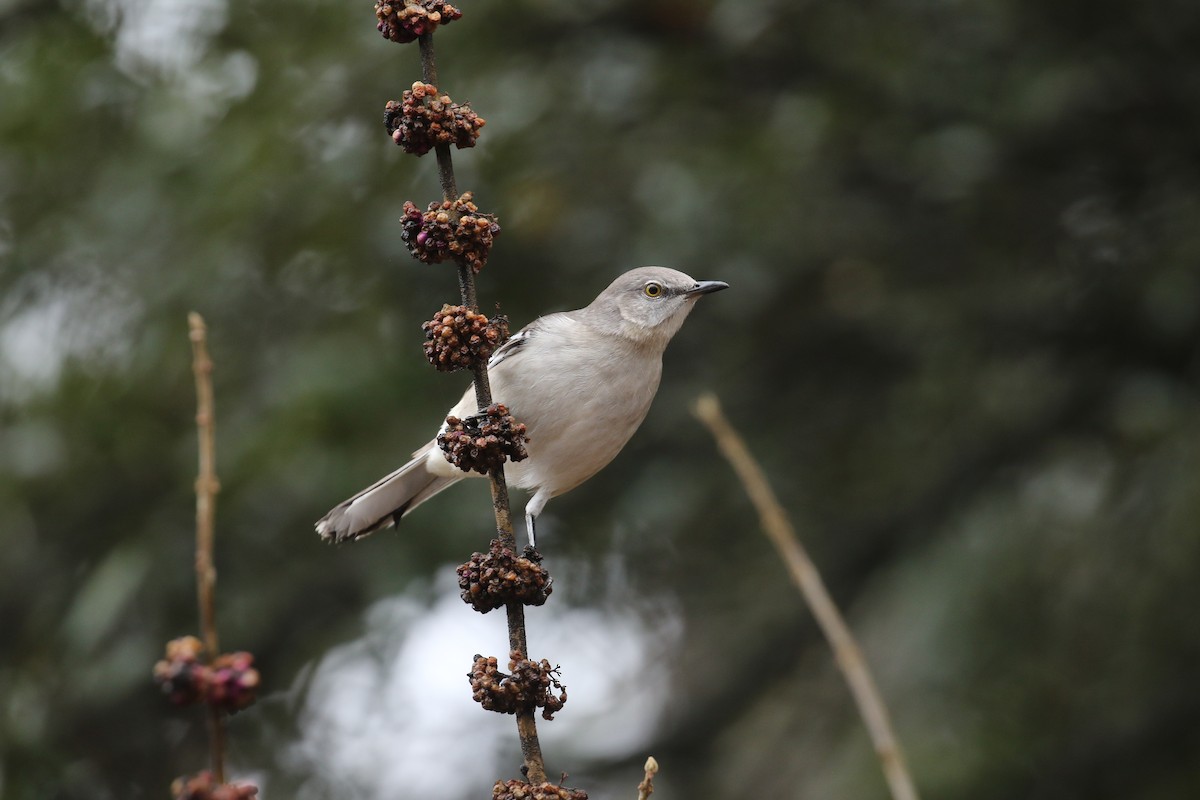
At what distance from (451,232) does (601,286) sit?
11.1 feet

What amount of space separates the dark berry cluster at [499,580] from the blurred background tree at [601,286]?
9.13ft

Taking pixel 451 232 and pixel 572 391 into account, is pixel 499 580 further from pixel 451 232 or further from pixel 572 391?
pixel 572 391

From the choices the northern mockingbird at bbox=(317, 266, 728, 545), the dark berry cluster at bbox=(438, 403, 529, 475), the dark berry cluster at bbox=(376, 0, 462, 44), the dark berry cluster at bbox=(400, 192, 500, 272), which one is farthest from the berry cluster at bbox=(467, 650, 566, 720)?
the northern mockingbird at bbox=(317, 266, 728, 545)

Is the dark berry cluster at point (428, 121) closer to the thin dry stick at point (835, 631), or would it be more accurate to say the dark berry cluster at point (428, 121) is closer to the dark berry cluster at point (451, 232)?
the dark berry cluster at point (451, 232)

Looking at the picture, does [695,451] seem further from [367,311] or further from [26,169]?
[26,169]

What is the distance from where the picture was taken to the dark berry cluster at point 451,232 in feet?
7.22

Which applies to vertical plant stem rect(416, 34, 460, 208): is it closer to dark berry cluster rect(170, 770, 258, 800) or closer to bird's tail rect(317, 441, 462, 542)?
dark berry cluster rect(170, 770, 258, 800)

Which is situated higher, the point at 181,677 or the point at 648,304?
the point at 648,304

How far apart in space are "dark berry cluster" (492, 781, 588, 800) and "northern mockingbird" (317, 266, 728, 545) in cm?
165

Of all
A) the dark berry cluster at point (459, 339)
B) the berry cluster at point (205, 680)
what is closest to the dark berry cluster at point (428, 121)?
the dark berry cluster at point (459, 339)

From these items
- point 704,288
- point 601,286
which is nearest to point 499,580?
point 704,288

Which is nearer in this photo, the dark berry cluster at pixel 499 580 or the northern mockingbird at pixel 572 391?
the dark berry cluster at pixel 499 580

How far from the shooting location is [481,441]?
232 centimetres

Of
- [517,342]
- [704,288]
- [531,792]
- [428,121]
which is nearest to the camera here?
[531,792]
